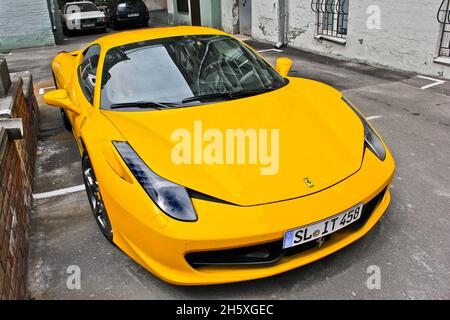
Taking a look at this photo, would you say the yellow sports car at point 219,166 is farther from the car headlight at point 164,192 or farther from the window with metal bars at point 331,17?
the window with metal bars at point 331,17

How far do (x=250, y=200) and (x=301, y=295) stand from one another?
0.68 m

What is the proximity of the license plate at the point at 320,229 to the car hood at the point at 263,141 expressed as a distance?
184 millimetres

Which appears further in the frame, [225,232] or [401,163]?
[401,163]

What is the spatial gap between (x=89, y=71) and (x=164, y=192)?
1.91m

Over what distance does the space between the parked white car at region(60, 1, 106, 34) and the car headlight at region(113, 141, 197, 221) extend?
14.9m

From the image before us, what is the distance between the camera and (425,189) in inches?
132

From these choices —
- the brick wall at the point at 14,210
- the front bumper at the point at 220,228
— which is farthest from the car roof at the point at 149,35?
the front bumper at the point at 220,228

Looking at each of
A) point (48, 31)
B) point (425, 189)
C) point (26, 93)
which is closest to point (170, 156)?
point (425, 189)

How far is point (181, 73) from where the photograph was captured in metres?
3.13

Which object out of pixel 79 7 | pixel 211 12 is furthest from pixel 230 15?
pixel 79 7

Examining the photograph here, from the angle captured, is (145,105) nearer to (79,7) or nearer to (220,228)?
(220,228)

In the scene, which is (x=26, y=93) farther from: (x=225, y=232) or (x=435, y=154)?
(x=435, y=154)

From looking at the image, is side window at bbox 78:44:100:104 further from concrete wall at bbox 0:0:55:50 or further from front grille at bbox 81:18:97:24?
front grille at bbox 81:18:97:24
